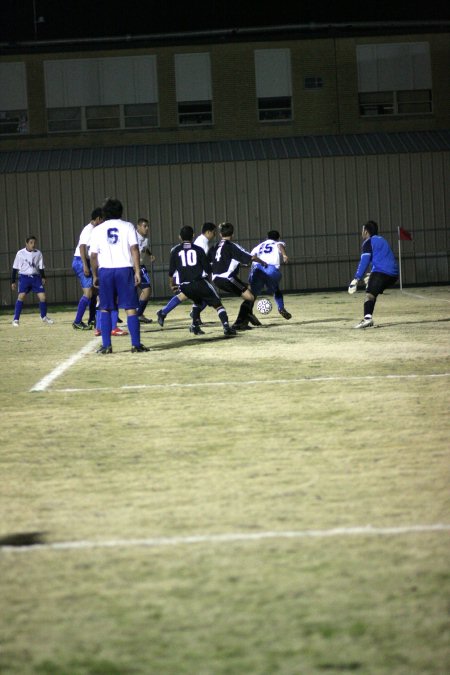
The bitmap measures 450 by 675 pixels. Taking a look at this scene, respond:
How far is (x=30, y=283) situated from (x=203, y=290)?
7246 millimetres

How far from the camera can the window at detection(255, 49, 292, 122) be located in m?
38.1

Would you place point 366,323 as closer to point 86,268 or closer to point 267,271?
point 267,271

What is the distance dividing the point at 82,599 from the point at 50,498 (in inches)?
71.7

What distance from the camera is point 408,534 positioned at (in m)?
4.98

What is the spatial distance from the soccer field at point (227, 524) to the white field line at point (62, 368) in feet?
0.51

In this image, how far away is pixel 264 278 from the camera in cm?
1939

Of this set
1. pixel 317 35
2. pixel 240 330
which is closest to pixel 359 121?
pixel 317 35

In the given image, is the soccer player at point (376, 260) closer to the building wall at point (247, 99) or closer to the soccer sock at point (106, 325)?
the soccer sock at point (106, 325)

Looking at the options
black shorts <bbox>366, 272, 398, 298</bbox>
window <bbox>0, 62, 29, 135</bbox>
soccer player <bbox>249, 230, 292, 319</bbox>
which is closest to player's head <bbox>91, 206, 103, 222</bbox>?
soccer player <bbox>249, 230, 292, 319</bbox>

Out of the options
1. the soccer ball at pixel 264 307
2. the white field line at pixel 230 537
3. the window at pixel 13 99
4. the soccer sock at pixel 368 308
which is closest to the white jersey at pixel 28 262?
the soccer ball at pixel 264 307

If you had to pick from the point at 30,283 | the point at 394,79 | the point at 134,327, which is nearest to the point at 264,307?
the point at 30,283

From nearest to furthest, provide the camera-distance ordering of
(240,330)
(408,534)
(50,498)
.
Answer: (408,534), (50,498), (240,330)

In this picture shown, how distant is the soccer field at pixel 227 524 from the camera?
12.3ft

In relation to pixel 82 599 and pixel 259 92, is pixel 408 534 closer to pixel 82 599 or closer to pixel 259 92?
pixel 82 599
